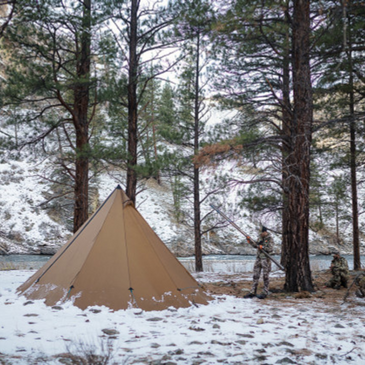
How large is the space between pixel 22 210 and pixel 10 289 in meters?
18.8

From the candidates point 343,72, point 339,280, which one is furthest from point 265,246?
point 343,72

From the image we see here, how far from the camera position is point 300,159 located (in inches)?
310

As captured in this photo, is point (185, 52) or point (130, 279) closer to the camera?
point (130, 279)

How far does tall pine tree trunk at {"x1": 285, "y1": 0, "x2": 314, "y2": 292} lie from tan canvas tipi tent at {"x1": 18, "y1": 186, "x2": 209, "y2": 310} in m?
2.43

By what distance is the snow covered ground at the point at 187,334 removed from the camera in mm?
3484

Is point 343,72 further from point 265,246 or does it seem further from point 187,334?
point 187,334

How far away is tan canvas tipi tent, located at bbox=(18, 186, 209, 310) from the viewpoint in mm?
5555

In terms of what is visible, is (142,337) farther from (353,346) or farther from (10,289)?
(10,289)

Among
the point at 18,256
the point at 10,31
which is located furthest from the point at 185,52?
the point at 18,256

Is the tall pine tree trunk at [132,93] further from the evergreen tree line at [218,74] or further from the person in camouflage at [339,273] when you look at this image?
the person in camouflage at [339,273]

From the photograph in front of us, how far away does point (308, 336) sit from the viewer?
4301mm

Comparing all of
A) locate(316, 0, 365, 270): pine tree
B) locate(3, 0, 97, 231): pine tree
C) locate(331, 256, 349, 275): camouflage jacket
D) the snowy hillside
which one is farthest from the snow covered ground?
the snowy hillside

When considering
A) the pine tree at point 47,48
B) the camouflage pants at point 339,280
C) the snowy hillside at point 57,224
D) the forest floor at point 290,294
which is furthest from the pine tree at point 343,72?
the snowy hillside at point 57,224

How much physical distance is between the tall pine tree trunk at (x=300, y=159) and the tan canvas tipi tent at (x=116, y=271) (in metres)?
2.43
